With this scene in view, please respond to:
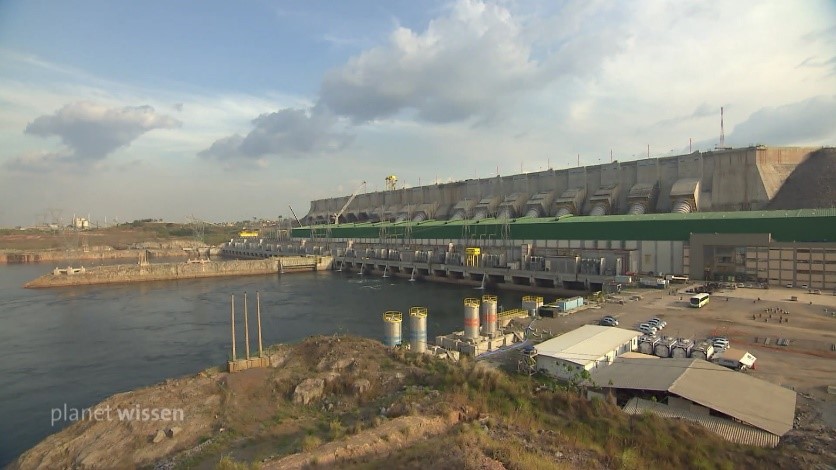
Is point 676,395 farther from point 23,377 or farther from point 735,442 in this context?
point 23,377

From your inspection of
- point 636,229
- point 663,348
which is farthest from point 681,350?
point 636,229

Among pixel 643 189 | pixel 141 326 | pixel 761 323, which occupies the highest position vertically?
pixel 643 189

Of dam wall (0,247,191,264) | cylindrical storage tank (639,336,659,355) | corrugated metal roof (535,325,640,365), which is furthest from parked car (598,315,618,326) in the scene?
dam wall (0,247,191,264)

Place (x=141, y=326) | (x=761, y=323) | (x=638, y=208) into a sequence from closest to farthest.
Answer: (x=761, y=323) < (x=141, y=326) < (x=638, y=208)

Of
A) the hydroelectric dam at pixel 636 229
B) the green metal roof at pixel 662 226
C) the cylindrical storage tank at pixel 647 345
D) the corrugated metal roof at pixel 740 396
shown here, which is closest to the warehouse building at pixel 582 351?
the cylindrical storage tank at pixel 647 345

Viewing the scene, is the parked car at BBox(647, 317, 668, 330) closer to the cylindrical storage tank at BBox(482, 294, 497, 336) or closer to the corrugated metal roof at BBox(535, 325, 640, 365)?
the corrugated metal roof at BBox(535, 325, 640, 365)

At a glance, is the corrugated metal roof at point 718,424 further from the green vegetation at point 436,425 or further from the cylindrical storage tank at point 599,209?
the cylindrical storage tank at point 599,209

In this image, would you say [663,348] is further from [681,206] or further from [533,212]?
[533,212]

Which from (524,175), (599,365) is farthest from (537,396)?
(524,175)
